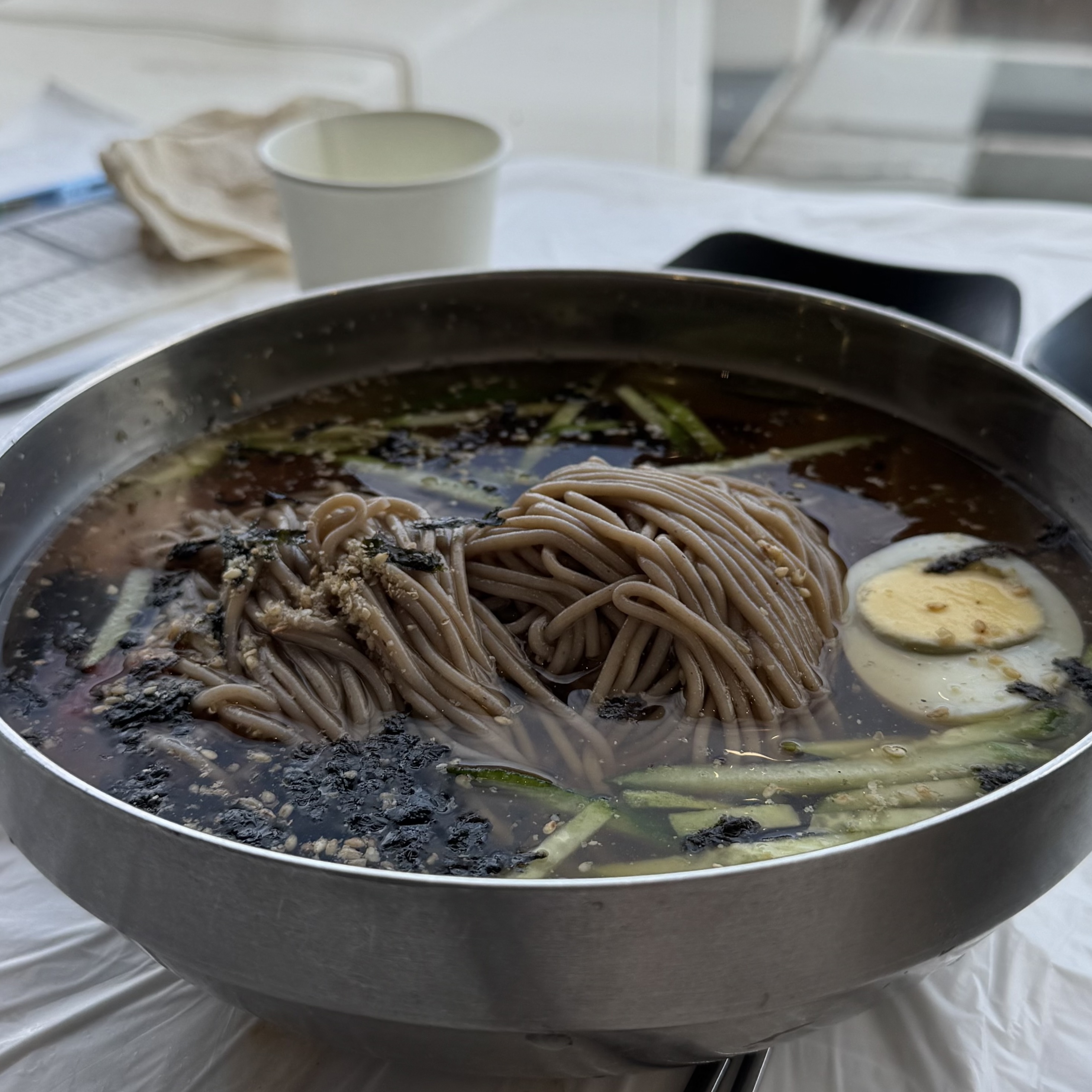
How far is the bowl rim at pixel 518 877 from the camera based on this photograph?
2.64 feet

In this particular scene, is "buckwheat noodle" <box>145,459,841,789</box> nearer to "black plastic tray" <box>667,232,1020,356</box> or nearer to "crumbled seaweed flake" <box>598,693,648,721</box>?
"crumbled seaweed flake" <box>598,693,648,721</box>

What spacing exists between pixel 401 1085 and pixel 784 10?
5.50m

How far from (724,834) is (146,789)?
60 centimetres

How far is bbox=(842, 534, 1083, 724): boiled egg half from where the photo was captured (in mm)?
1317

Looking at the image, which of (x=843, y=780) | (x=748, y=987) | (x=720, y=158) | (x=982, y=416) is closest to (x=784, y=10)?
(x=720, y=158)

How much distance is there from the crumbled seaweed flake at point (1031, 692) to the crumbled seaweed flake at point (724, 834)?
40cm

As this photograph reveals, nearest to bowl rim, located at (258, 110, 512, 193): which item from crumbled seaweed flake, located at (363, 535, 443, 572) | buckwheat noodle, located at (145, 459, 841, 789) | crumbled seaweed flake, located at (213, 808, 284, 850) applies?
buckwheat noodle, located at (145, 459, 841, 789)

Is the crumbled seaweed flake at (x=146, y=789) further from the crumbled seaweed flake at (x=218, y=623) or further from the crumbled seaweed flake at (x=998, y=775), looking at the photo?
the crumbled seaweed flake at (x=998, y=775)

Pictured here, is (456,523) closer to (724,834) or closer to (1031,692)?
(724,834)

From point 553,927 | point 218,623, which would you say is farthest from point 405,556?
point 553,927

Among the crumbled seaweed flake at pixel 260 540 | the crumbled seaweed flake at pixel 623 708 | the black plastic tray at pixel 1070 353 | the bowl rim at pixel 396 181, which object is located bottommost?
the black plastic tray at pixel 1070 353

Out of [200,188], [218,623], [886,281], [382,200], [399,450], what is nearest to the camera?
[218,623]

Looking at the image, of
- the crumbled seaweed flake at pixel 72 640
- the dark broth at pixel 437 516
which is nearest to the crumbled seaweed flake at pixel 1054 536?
the dark broth at pixel 437 516

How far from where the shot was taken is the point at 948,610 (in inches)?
55.9
